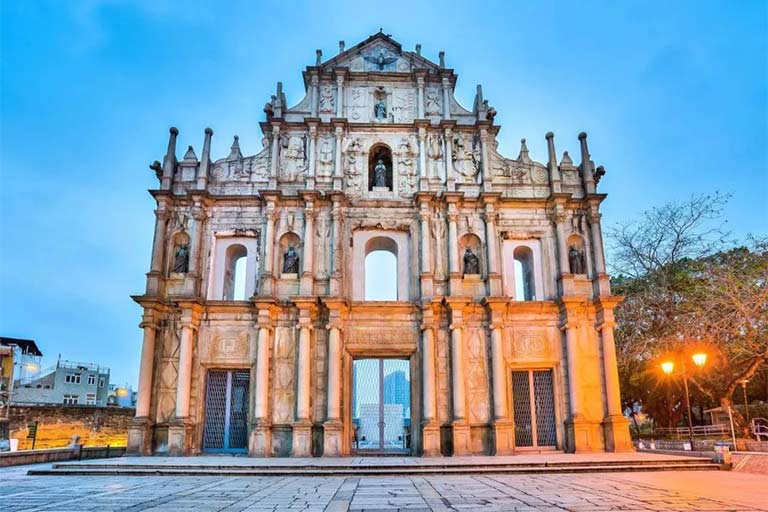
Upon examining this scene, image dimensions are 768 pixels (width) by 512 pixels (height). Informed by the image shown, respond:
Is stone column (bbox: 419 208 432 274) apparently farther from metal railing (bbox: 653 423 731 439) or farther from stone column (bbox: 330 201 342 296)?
metal railing (bbox: 653 423 731 439)

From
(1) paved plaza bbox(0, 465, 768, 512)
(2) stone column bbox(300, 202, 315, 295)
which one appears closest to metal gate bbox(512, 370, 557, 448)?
(1) paved plaza bbox(0, 465, 768, 512)

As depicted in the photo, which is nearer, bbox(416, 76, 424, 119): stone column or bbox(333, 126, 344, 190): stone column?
bbox(333, 126, 344, 190): stone column

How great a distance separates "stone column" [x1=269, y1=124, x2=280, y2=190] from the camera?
19.9 metres

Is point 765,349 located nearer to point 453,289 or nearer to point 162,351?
point 453,289

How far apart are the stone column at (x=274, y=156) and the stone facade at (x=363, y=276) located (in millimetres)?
80

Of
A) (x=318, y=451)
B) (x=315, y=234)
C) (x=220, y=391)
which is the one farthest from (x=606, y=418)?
(x=220, y=391)

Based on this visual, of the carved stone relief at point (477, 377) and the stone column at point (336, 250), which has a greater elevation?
the stone column at point (336, 250)

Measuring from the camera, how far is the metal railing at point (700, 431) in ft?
74.4

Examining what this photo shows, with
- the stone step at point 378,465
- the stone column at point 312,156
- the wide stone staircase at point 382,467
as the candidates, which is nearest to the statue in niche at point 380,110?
the stone column at point 312,156

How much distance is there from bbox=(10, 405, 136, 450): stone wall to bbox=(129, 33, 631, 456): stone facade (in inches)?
437

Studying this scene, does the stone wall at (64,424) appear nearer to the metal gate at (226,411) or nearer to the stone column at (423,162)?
the metal gate at (226,411)

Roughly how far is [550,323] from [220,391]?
10.9 meters

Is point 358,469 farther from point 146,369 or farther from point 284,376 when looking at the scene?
point 146,369

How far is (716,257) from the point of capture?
22.3 metres
